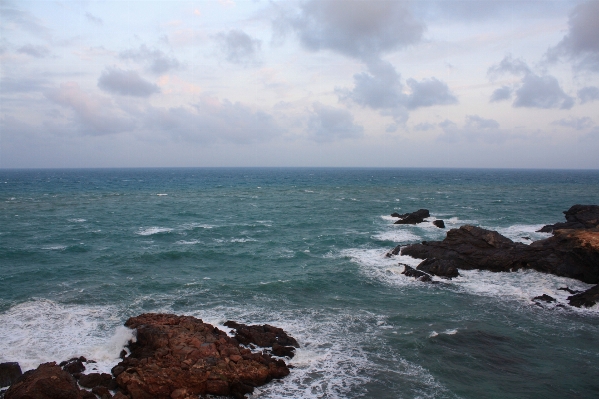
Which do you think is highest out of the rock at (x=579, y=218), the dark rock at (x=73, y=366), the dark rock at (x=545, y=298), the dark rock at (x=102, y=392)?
the rock at (x=579, y=218)

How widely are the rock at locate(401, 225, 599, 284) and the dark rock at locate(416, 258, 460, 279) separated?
1.93m

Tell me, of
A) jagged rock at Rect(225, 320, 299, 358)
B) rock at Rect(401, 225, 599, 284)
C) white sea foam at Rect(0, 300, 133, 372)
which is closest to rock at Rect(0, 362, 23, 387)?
white sea foam at Rect(0, 300, 133, 372)

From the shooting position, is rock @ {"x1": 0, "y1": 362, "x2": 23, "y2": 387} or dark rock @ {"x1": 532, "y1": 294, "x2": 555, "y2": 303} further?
dark rock @ {"x1": 532, "y1": 294, "x2": 555, "y2": 303}

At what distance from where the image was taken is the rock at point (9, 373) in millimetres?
16509

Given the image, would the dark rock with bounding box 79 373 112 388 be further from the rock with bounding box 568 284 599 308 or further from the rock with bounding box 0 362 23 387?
the rock with bounding box 568 284 599 308

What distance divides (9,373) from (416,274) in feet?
84.9

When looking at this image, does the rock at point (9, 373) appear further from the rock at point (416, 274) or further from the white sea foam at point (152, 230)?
the white sea foam at point (152, 230)

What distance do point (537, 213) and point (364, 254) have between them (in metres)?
39.5

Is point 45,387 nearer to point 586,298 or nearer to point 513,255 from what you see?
point 586,298

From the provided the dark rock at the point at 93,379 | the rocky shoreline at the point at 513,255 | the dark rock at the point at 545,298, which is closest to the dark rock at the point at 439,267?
the rocky shoreline at the point at 513,255

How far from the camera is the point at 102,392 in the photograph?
15.7 m

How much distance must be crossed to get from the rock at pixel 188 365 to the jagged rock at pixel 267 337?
33.6 inches

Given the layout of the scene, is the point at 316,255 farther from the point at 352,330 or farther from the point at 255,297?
the point at 352,330

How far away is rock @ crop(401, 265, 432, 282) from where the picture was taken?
30509mm
